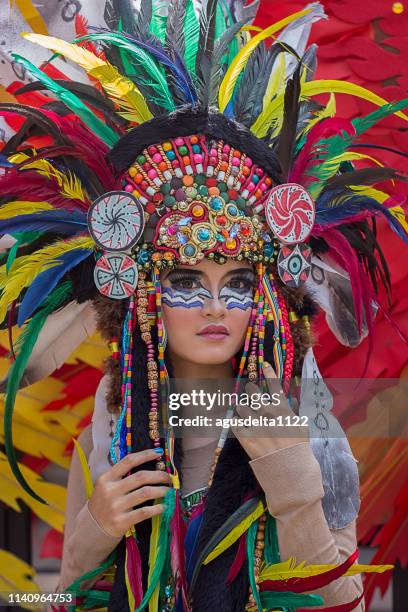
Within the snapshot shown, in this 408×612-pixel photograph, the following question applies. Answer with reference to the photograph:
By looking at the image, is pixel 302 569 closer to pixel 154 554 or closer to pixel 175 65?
pixel 154 554

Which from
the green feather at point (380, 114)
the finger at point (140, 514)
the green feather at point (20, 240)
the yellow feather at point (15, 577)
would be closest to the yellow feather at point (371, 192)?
the green feather at point (380, 114)

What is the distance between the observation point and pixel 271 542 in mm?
2096

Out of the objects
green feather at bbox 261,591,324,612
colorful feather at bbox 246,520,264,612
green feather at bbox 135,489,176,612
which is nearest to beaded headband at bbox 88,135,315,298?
green feather at bbox 135,489,176,612

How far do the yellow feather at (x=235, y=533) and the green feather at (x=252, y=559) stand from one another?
17 mm

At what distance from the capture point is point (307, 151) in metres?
2.21

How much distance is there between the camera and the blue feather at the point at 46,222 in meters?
2.14

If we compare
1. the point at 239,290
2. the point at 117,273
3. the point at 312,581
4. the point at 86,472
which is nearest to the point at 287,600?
the point at 312,581

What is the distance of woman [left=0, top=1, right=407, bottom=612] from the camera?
205 cm

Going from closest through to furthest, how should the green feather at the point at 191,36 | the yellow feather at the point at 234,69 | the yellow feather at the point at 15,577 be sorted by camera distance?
the yellow feather at the point at 234,69 → the green feather at the point at 191,36 → the yellow feather at the point at 15,577

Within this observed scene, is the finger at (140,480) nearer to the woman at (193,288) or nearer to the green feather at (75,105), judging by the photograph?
the woman at (193,288)

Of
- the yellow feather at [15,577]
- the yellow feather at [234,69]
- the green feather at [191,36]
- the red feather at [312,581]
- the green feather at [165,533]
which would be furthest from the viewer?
the yellow feather at [15,577]

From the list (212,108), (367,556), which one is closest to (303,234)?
(212,108)

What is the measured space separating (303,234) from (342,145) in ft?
0.90

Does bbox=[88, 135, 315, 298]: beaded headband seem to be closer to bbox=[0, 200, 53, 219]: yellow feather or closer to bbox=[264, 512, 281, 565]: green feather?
bbox=[0, 200, 53, 219]: yellow feather
